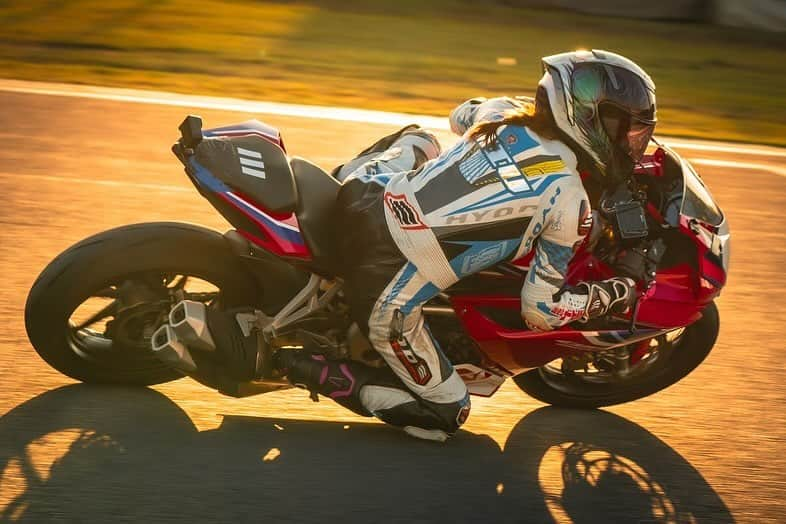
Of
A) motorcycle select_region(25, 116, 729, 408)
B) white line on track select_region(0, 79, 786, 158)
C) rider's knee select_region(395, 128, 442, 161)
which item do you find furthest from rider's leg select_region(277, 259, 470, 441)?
white line on track select_region(0, 79, 786, 158)

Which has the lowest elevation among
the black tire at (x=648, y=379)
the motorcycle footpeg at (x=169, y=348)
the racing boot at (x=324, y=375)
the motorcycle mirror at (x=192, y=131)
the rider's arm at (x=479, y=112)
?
the black tire at (x=648, y=379)

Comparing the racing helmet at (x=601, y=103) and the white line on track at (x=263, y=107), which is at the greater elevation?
the racing helmet at (x=601, y=103)

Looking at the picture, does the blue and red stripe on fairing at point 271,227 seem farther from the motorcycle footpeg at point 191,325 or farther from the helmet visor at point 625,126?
the helmet visor at point 625,126

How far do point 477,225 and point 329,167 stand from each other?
12.9 ft

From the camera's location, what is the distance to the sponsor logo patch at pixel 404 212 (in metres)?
3.94

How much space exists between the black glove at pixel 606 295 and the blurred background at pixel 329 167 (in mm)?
685

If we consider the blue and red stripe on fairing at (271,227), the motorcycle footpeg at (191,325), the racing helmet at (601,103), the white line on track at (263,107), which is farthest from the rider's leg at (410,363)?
the white line on track at (263,107)

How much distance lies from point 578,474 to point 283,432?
112 centimetres

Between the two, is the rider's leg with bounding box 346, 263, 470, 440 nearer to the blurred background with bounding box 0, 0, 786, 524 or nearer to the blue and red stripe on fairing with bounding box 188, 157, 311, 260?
the blurred background with bounding box 0, 0, 786, 524

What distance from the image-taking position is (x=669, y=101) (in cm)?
1066

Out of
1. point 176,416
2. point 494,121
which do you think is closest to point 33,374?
point 176,416

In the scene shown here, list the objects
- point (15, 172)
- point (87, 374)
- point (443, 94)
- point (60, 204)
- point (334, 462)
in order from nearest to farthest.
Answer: point (334, 462)
point (87, 374)
point (60, 204)
point (15, 172)
point (443, 94)

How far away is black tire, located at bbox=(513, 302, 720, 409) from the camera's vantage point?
14.6 feet

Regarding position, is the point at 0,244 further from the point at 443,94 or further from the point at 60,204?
the point at 443,94
